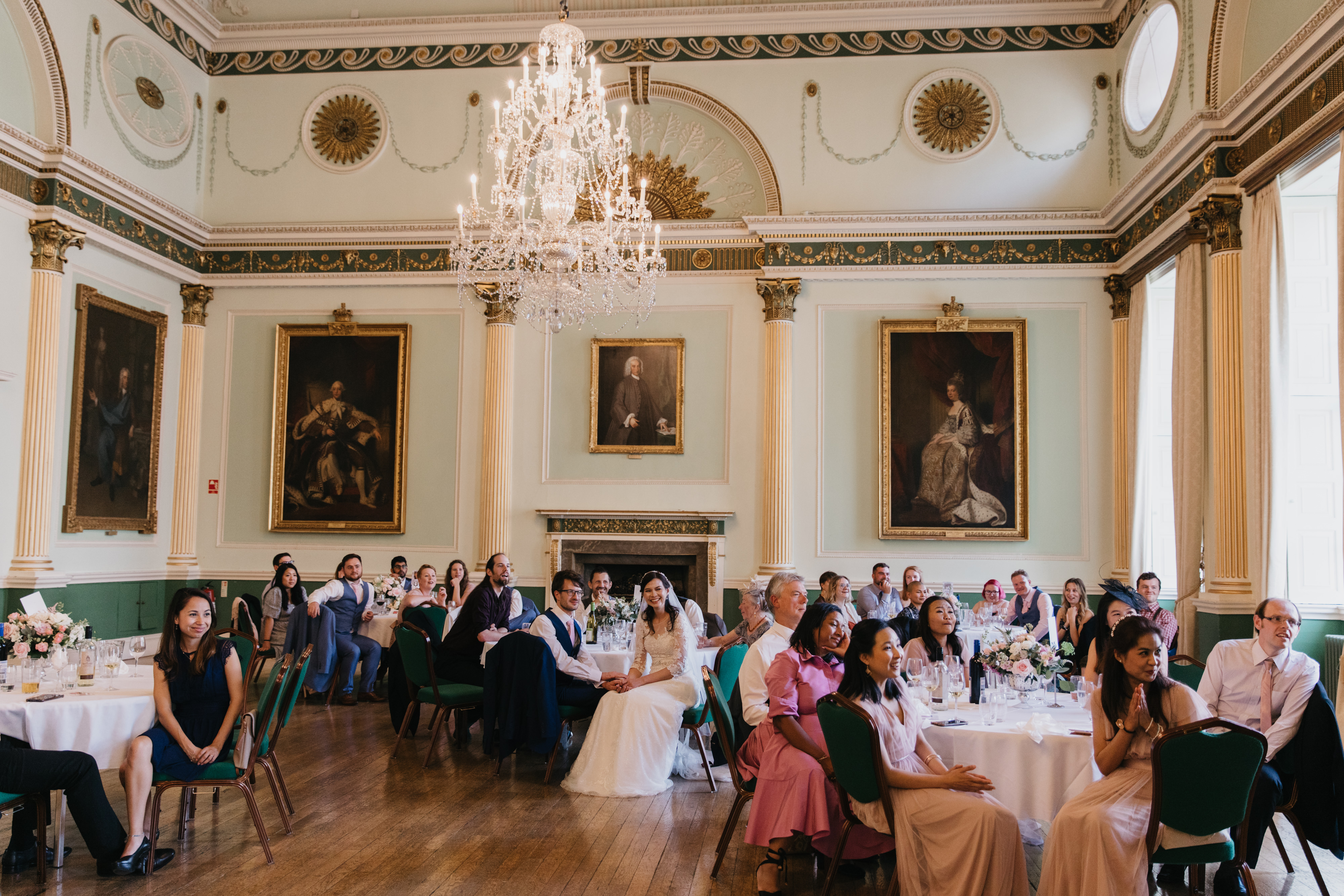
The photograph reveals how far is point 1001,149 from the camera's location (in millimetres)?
10953

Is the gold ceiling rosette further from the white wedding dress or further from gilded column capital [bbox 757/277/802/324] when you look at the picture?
the white wedding dress

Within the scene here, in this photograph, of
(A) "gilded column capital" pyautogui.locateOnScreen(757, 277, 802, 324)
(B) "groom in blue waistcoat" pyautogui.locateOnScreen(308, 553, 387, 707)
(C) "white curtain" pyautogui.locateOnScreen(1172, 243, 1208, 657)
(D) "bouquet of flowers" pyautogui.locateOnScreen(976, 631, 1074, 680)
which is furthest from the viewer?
(A) "gilded column capital" pyautogui.locateOnScreen(757, 277, 802, 324)

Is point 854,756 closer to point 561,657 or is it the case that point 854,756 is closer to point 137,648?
point 561,657

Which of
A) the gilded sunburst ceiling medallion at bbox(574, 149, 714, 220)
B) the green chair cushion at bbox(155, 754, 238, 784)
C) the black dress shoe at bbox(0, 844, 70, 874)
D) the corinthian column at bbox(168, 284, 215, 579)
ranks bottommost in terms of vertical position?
the black dress shoe at bbox(0, 844, 70, 874)

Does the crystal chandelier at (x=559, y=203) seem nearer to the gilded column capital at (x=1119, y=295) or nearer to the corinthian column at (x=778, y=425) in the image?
the corinthian column at (x=778, y=425)

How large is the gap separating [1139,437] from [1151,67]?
3.71 meters

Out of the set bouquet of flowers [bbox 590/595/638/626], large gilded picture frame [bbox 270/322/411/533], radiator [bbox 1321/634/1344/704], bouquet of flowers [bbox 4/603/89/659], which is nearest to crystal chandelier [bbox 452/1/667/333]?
bouquet of flowers [bbox 590/595/638/626]

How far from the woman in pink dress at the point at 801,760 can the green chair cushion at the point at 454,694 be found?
2780 millimetres

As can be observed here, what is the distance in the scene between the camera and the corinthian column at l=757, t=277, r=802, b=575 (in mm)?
10680

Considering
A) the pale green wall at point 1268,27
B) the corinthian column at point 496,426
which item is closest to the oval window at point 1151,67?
the pale green wall at point 1268,27

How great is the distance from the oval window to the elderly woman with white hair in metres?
6.25

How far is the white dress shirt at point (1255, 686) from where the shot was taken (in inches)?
169

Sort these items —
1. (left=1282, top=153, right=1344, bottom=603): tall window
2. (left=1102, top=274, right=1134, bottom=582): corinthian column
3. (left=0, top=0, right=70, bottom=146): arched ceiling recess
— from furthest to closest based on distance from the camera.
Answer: (left=1102, top=274, right=1134, bottom=582): corinthian column, (left=0, top=0, right=70, bottom=146): arched ceiling recess, (left=1282, top=153, right=1344, bottom=603): tall window

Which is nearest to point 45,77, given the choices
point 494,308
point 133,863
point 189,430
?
point 189,430
